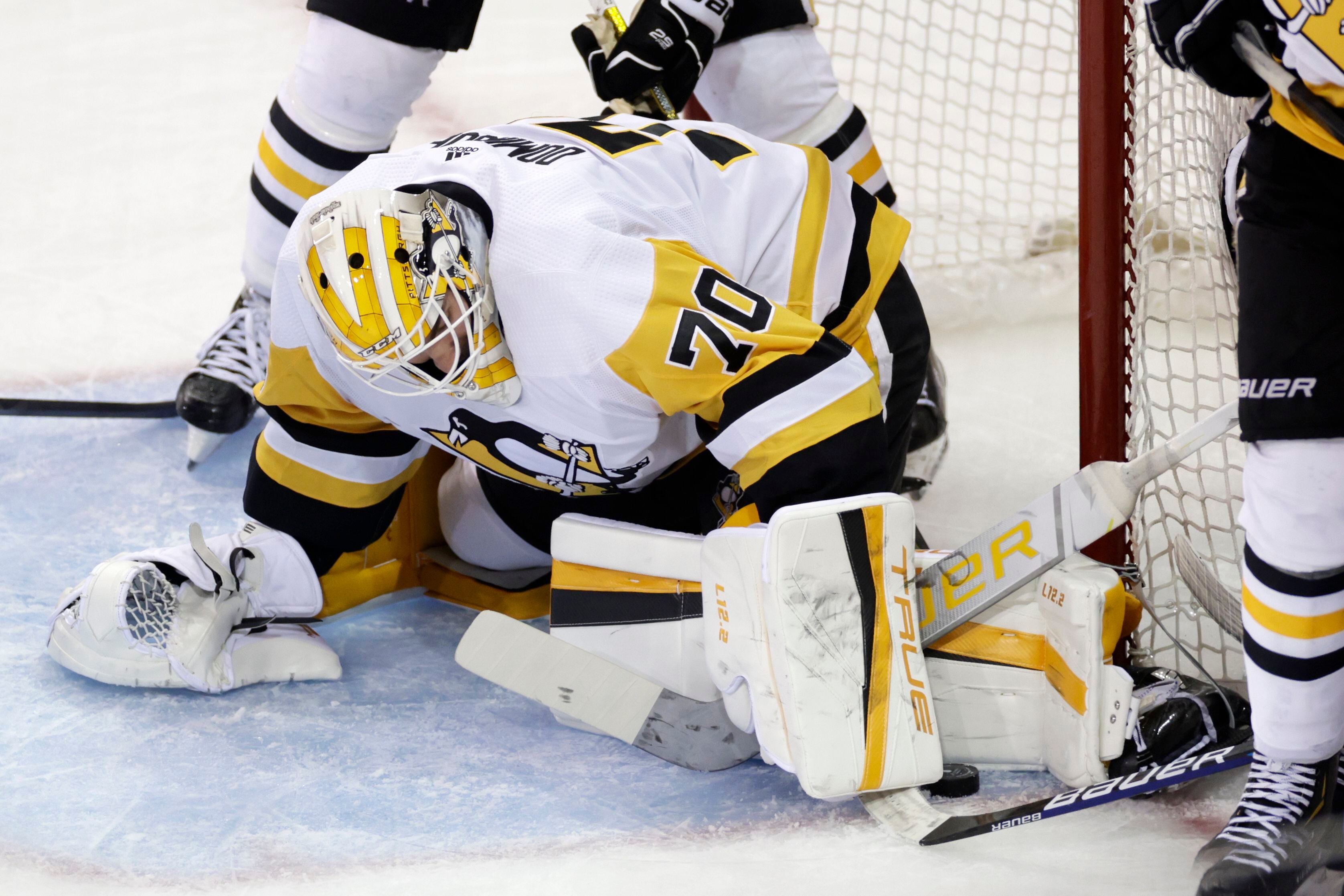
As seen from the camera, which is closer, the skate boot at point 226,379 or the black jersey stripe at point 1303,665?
the black jersey stripe at point 1303,665

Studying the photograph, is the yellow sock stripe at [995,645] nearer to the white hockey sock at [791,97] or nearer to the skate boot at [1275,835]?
the skate boot at [1275,835]

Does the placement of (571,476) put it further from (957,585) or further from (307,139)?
(307,139)

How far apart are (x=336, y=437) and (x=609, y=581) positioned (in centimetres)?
45

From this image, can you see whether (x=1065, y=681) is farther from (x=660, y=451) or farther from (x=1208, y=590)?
(x=660, y=451)

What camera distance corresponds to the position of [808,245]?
6.02 feet

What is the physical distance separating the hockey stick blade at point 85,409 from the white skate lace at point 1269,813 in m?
2.12

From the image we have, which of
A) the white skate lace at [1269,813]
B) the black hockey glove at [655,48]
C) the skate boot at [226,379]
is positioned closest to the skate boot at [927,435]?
the black hockey glove at [655,48]

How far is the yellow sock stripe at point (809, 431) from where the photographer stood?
156 centimetres

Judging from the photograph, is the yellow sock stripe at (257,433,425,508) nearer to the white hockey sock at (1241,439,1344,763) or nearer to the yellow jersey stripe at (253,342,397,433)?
the yellow jersey stripe at (253,342,397,433)

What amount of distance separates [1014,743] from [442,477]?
1.04 metres

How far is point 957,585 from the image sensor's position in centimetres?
172

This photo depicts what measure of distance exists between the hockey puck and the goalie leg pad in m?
0.09

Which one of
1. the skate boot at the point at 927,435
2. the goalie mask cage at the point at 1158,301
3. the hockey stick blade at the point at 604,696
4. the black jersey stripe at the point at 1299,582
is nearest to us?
the black jersey stripe at the point at 1299,582

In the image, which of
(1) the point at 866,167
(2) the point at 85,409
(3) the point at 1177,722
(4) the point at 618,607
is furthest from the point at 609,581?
(2) the point at 85,409
